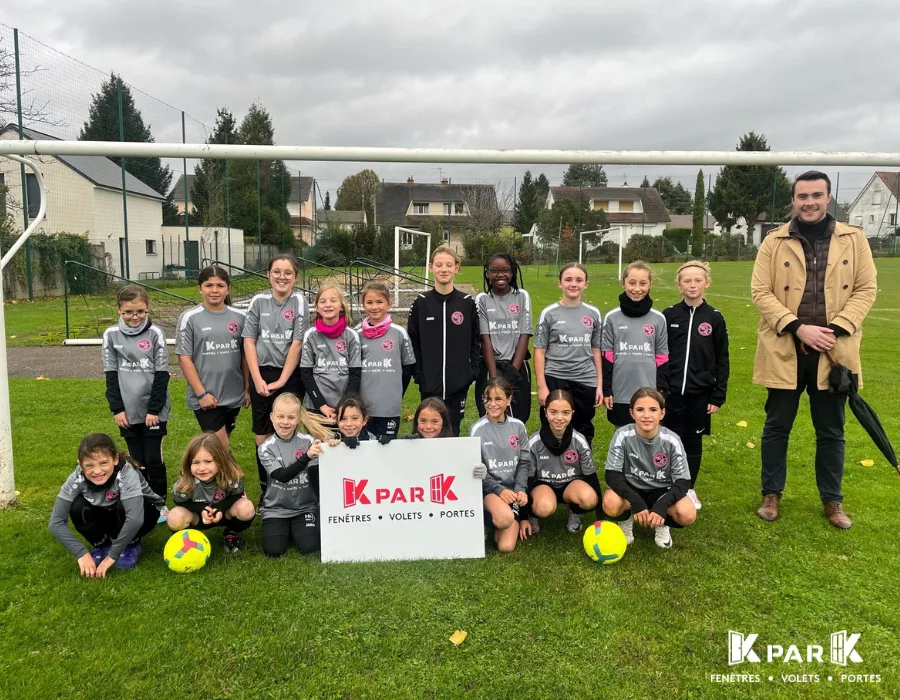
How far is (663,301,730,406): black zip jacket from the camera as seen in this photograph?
13.1 feet

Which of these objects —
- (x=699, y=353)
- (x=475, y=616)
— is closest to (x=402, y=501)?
(x=475, y=616)

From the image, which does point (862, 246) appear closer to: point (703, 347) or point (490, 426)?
point (703, 347)

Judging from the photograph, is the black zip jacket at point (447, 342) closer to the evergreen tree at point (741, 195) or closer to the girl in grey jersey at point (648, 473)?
the girl in grey jersey at point (648, 473)

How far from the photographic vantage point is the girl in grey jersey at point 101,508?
3.25 m

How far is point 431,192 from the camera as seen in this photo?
44.0m

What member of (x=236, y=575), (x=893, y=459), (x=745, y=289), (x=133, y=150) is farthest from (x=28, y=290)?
(x=745, y=289)

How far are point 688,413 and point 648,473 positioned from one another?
0.68 m

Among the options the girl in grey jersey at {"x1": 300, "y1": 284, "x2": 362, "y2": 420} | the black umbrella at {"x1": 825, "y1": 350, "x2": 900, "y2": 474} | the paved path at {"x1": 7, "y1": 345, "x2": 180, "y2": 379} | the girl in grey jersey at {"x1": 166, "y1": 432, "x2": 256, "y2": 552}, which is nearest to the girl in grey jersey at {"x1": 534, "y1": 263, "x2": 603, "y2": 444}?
the girl in grey jersey at {"x1": 300, "y1": 284, "x2": 362, "y2": 420}

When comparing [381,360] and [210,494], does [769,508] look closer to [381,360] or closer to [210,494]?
[381,360]

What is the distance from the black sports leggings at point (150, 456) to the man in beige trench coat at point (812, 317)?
3986 millimetres

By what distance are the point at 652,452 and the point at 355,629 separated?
6.50 feet

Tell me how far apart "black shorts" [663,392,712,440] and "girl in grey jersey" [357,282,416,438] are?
5.94 feet

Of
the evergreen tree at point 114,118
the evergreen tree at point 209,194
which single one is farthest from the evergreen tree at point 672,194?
the evergreen tree at point 114,118

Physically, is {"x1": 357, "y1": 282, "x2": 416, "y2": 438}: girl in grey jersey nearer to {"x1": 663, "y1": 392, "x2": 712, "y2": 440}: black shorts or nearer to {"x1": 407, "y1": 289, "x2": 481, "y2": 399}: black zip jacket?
{"x1": 407, "y1": 289, "x2": 481, "y2": 399}: black zip jacket
